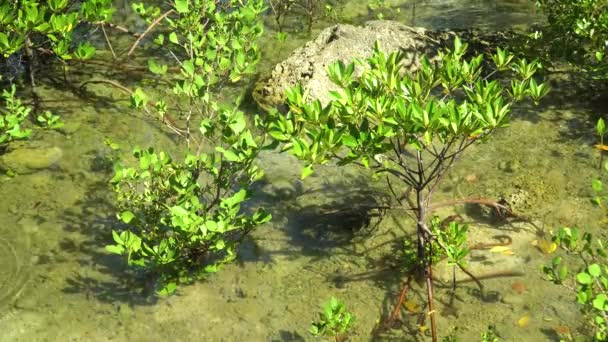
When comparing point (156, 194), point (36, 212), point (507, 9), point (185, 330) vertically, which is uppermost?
point (507, 9)

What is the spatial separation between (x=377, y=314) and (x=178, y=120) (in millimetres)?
3014

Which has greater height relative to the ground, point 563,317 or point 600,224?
point 600,224

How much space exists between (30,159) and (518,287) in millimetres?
4110

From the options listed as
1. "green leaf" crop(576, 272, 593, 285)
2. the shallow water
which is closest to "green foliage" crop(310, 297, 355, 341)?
the shallow water

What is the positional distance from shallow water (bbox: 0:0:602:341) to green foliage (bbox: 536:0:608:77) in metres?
0.60

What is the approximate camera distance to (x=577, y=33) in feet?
17.7

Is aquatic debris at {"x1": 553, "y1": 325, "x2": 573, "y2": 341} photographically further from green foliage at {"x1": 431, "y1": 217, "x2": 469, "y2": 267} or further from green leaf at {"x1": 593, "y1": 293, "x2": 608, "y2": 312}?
green leaf at {"x1": 593, "y1": 293, "x2": 608, "y2": 312}

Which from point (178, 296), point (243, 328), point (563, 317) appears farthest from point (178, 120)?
point (563, 317)

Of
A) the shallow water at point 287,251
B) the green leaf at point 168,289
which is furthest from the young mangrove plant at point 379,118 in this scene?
the green leaf at point 168,289

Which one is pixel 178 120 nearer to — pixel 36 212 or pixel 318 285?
pixel 36 212

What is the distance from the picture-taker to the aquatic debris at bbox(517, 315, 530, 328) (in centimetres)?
365

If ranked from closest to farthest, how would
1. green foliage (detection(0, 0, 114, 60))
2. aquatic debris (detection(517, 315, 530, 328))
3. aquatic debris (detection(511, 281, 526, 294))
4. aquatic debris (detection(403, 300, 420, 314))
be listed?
aquatic debris (detection(517, 315, 530, 328)) → aquatic debris (detection(403, 300, 420, 314)) → aquatic debris (detection(511, 281, 526, 294)) → green foliage (detection(0, 0, 114, 60))

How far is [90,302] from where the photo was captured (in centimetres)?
376

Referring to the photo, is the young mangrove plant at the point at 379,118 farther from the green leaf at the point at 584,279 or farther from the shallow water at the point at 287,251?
the green leaf at the point at 584,279
